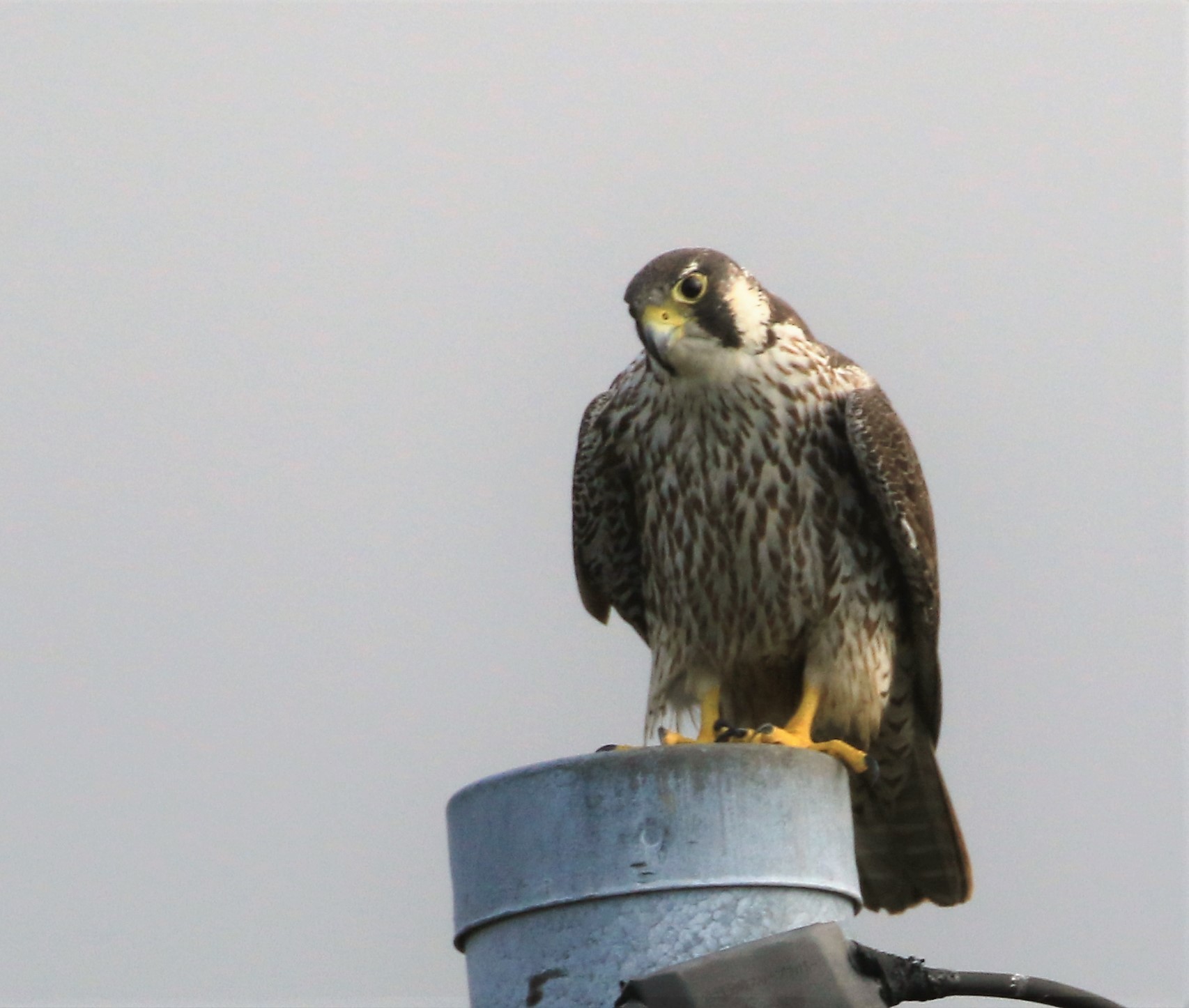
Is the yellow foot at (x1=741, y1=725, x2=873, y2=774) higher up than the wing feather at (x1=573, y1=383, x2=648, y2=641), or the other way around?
the wing feather at (x1=573, y1=383, x2=648, y2=641)

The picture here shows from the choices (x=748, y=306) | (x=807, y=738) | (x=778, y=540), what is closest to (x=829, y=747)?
(x=807, y=738)

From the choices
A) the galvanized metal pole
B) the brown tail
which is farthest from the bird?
the galvanized metal pole

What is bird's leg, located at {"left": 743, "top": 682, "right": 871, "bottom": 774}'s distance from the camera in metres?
5.28

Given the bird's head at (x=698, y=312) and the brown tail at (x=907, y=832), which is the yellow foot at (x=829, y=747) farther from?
the bird's head at (x=698, y=312)

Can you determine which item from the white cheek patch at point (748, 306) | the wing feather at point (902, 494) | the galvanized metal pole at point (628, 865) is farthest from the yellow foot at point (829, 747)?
the galvanized metal pole at point (628, 865)

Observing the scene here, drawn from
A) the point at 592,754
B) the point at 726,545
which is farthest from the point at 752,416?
the point at 592,754

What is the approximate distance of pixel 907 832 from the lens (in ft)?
19.9

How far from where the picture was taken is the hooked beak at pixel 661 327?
5.40 meters

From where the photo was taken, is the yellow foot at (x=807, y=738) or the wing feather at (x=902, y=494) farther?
the wing feather at (x=902, y=494)

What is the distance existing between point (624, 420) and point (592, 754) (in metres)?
2.45

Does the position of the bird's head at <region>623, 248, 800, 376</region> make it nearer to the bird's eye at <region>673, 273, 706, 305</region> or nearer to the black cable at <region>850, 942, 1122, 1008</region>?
the bird's eye at <region>673, 273, 706, 305</region>

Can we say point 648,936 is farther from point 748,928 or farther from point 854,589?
point 854,589

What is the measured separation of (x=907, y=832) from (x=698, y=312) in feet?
5.81

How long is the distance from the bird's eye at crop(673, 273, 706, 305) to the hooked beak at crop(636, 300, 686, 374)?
0.04 meters
